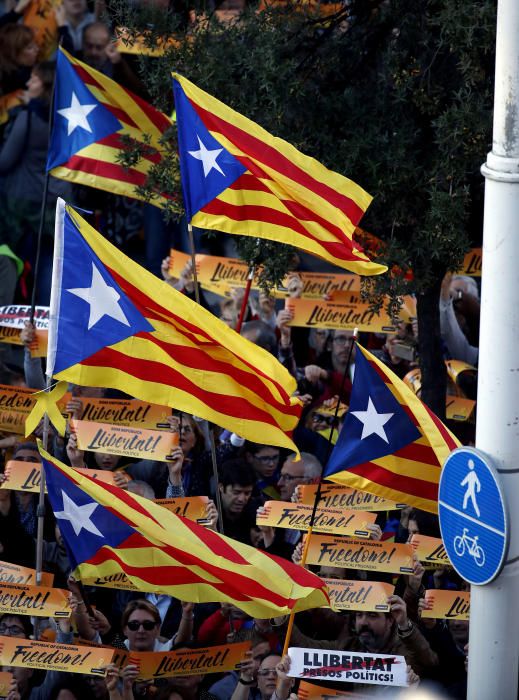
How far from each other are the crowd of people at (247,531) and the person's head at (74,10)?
347 cm

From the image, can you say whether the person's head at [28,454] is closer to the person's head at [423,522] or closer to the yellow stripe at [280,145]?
the person's head at [423,522]

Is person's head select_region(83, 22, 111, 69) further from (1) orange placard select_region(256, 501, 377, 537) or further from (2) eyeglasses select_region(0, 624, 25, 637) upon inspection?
(2) eyeglasses select_region(0, 624, 25, 637)

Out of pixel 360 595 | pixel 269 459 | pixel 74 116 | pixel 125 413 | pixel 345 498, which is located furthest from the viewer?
pixel 74 116

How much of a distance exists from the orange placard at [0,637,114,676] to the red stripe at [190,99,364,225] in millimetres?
3035

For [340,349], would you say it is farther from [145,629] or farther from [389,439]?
[145,629]

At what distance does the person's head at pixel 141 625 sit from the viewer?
1040 centimetres

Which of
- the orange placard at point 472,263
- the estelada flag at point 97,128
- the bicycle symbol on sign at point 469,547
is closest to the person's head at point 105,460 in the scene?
the estelada flag at point 97,128

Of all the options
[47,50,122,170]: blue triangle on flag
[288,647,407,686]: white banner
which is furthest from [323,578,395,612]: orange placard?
[47,50,122,170]: blue triangle on flag

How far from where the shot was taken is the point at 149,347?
9.68 meters

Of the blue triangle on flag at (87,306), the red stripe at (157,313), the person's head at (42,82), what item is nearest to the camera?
the blue triangle on flag at (87,306)

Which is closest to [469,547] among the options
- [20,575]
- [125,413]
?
[20,575]

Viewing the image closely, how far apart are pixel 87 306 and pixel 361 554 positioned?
2.52 meters

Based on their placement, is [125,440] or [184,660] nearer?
[184,660]

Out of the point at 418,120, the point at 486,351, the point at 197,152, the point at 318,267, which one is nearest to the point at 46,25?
the point at 318,267
